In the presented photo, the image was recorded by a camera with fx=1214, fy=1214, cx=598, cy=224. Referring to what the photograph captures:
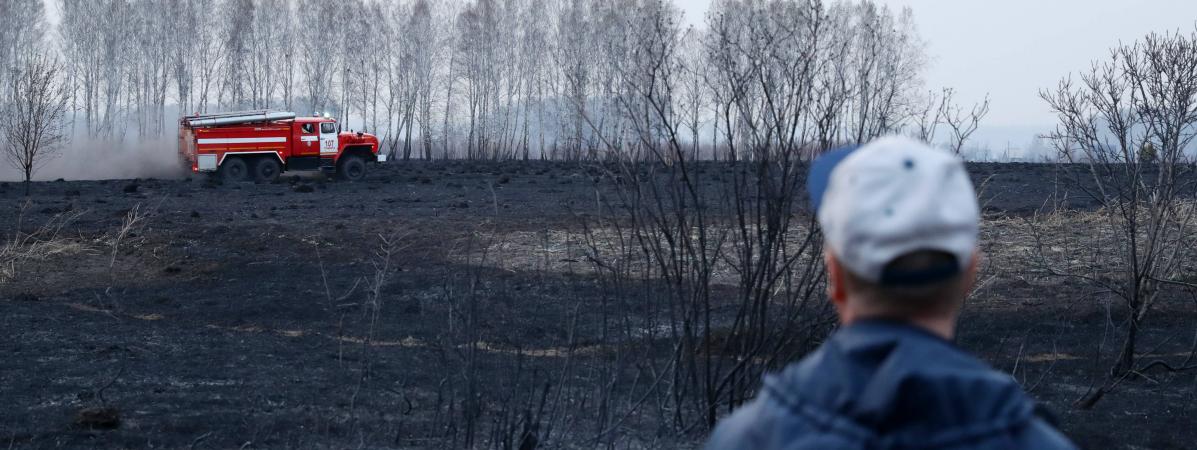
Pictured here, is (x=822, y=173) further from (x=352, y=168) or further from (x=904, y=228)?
(x=352, y=168)

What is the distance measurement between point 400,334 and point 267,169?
72.5 ft

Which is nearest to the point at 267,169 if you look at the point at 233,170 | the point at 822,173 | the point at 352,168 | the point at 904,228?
the point at 233,170

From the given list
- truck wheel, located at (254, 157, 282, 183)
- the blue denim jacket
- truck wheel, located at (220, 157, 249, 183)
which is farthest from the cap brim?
truck wheel, located at (220, 157, 249, 183)

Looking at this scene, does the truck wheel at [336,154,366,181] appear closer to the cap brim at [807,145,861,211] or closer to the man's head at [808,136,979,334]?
the cap brim at [807,145,861,211]

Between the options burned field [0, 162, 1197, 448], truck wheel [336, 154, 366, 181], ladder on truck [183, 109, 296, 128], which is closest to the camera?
burned field [0, 162, 1197, 448]

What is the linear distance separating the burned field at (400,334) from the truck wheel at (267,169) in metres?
9.32

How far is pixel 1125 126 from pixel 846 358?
762 centimetres

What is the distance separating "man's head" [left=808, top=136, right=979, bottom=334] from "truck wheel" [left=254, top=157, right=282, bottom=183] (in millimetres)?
31024

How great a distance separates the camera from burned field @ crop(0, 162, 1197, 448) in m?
6.45

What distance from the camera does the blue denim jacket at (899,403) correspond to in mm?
1370

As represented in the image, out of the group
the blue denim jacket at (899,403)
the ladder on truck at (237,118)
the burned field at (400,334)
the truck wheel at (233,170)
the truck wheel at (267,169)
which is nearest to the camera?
the blue denim jacket at (899,403)

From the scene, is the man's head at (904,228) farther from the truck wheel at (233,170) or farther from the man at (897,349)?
the truck wheel at (233,170)

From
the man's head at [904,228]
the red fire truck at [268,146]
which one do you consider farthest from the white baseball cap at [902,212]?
the red fire truck at [268,146]

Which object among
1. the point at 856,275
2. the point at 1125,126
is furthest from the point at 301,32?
the point at 856,275
